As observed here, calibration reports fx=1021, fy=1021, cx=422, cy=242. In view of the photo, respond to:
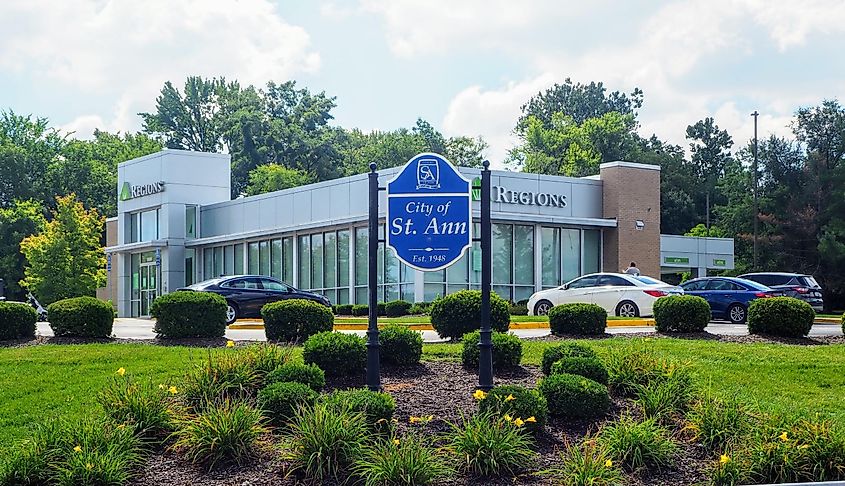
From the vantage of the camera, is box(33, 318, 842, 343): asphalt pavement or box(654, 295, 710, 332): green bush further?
box(33, 318, 842, 343): asphalt pavement

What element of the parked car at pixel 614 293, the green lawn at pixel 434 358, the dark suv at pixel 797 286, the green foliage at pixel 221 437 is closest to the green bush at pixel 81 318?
the green lawn at pixel 434 358

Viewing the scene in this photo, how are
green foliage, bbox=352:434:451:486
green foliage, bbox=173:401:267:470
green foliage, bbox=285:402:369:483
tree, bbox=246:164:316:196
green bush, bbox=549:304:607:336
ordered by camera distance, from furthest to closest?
tree, bbox=246:164:316:196, green bush, bbox=549:304:607:336, green foliage, bbox=173:401:267:470, green foliage, bbox=285:402:369:483, green foliage, bbox=352:434:451:486

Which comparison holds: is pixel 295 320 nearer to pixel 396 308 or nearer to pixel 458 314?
pixel 458 314

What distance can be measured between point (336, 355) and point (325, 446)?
2.63 m

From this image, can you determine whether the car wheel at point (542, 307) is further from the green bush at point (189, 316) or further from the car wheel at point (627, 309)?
the green bush at point (189, 316)

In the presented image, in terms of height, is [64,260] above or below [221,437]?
above

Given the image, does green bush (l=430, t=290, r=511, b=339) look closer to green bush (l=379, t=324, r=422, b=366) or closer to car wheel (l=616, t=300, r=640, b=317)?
green bush (l=379, t=324, r=422, b=366)

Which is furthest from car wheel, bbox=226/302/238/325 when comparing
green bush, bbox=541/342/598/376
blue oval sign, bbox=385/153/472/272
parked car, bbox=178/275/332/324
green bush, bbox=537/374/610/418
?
green bush, bbox=537/374/610/418

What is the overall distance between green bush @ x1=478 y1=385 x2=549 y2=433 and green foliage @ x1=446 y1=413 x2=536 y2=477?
350mm

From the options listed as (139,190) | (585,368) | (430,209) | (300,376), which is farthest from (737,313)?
(139,190)

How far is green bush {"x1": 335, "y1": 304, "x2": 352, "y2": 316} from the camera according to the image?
32.9m

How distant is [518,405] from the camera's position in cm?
959

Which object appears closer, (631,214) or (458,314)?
(458,314)

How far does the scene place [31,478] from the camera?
8.53 m
